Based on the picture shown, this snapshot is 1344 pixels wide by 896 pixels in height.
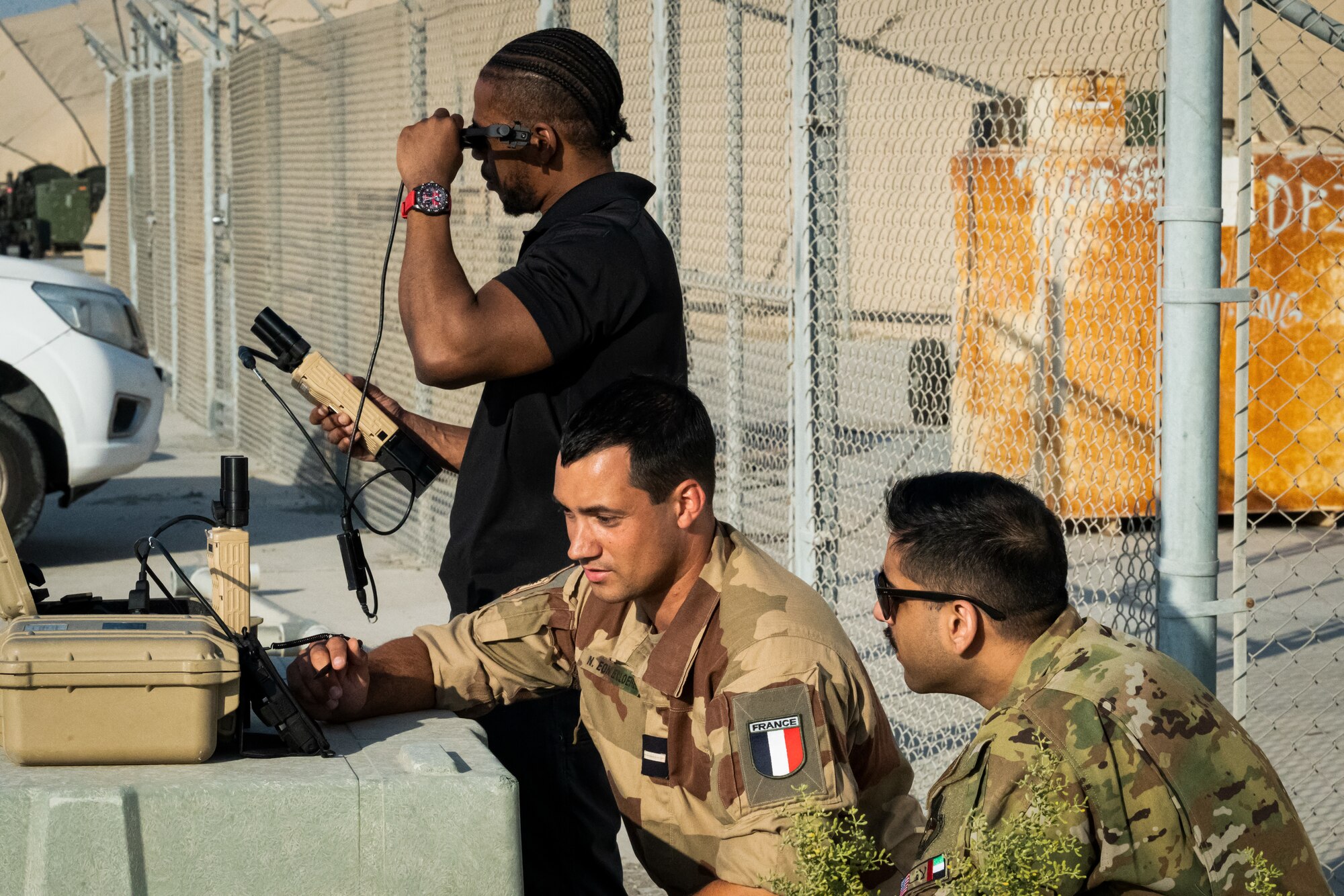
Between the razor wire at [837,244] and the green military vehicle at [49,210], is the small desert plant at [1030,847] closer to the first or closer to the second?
the razor wire at [837,244]

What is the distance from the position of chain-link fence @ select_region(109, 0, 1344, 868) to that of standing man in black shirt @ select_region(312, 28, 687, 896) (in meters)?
1.02

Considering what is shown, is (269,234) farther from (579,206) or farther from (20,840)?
(20,840)

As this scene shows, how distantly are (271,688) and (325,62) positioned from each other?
7.11 metres

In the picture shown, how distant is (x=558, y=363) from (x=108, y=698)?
1.06 m

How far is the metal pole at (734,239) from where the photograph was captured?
16.8 feet

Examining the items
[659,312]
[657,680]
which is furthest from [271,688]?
[659,312]

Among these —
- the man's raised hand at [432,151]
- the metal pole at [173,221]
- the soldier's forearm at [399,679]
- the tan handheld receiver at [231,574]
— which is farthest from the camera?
the metal pole at [173,221]

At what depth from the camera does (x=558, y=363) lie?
104 inches

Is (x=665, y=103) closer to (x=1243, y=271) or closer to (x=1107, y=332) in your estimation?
(x=1243, y=271)

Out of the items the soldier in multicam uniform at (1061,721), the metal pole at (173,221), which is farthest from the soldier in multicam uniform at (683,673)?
the metal pole at (173,221)

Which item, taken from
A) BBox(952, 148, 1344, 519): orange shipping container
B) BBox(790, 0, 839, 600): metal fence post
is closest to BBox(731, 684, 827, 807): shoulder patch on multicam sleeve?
BBox(790, 0, 839, 600): metal fence post

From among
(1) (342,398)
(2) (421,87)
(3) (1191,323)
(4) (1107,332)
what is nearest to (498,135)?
(1) (342,398)

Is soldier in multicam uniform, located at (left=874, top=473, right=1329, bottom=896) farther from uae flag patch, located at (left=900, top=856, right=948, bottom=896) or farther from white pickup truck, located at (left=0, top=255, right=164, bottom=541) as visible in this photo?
white pickup truck, located at (left=0, top=255, right=164, bottom=541)

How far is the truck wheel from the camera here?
21.9 feet
